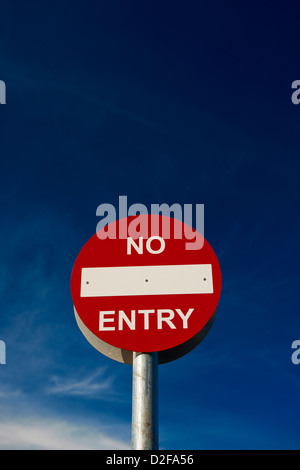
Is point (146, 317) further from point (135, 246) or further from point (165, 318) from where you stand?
point (135, 246)

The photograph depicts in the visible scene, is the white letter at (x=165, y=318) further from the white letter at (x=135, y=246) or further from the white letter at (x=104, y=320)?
the white letter at (x=135, y=246)

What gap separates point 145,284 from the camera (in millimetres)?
3225

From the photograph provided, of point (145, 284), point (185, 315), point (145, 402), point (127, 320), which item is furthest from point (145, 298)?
point (145, 402)

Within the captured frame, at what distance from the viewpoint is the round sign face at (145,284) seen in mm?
3039

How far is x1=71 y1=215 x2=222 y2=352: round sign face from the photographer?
304 cm

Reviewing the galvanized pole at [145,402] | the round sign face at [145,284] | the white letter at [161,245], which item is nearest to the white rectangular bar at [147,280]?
the round sign face at [145,284]

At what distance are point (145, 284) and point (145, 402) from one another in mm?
856

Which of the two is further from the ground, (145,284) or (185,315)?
(145,284)

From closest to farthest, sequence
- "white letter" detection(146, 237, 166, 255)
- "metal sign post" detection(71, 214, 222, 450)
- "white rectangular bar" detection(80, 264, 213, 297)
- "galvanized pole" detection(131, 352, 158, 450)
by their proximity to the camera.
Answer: "galvanized pole" detection(131, 352, 158, 450)
"metal sign post" detection(71, 214, 222, 450)
"white rectangular bar" detection(80, 264, 213, 297)
"white letter" detection(146, 237, 166, 255)

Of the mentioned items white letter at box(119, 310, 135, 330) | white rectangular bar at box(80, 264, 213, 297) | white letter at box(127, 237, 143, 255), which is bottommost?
white letter at box(119, 310, 135, 330)

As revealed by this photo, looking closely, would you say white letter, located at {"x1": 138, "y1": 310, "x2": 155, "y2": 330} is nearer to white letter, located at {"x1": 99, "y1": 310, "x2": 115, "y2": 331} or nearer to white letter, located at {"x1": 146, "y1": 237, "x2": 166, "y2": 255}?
white letter, located at {"x1": 99, "y1": 310, "x2": 115, "y2": 331}

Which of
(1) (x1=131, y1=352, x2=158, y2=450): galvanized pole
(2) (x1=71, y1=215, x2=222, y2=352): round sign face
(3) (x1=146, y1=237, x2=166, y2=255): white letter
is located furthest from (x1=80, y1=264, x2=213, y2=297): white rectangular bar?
(1) (x1=131, y1=352, x2=158, y2=450): galvanized pole

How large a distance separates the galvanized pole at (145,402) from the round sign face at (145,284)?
114 millimetres
